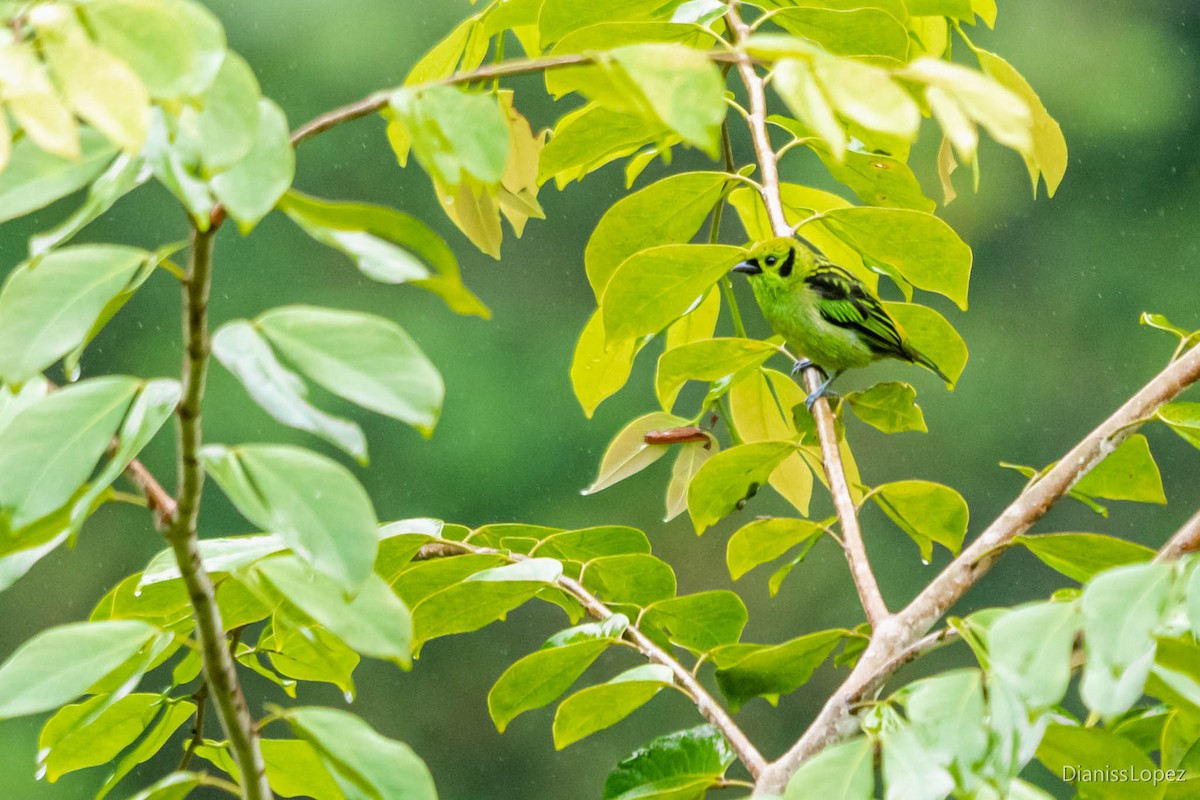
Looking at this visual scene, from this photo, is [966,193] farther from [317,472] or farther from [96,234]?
[317,472]

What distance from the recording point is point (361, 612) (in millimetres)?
418

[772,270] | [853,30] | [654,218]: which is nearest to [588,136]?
[654,218]

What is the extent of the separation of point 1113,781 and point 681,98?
0.36 m

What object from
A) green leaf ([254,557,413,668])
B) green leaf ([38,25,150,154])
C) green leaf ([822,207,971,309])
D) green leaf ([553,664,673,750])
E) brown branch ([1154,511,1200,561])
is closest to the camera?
green leaf ([38,25,150,154])

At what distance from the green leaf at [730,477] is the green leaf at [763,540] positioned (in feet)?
0.06

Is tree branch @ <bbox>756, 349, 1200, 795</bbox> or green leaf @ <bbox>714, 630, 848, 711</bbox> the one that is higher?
tree branch @ <bbox>756, 349, 1200, 795</bbox>

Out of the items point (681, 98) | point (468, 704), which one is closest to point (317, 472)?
point (681, 98)

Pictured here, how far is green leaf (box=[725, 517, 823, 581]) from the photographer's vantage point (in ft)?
2.72

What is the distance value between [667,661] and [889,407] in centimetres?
33

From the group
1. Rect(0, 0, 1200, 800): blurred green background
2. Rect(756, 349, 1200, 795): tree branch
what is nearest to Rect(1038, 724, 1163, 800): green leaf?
Rect(756, 349, 1200, 795): tree branch

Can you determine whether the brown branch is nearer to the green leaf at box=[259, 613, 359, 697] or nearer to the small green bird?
the green leaf at box=[259, 613, 359, 697]

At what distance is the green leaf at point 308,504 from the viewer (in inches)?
14.8

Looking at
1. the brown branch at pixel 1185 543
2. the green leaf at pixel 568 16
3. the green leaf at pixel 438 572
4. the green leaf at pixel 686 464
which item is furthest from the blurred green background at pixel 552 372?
the brown branch at pixel 1185 543

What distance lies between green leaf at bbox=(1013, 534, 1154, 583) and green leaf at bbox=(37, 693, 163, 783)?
0.42 m
